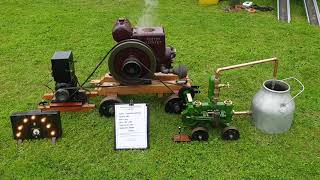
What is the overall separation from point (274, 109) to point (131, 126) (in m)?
2.17

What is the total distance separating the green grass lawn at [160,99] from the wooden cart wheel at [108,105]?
13 centimetres

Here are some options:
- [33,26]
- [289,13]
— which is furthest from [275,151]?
[33,26]

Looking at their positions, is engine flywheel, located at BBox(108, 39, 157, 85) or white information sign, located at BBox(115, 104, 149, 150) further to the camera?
engine flywheel, located at BBox(108, 39, 157, 85)

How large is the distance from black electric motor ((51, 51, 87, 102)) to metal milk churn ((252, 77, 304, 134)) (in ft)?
9.68

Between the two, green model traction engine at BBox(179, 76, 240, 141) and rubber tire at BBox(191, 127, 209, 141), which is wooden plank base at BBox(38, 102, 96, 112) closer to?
green model traction engine at BBox(179, 76, 240, 141)

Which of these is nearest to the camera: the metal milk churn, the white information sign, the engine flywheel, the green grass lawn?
the green grass lawn

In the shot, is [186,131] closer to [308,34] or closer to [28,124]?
[28,124]

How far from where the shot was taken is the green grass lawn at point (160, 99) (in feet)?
17.7

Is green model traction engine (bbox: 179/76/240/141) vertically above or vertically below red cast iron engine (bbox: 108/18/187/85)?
below

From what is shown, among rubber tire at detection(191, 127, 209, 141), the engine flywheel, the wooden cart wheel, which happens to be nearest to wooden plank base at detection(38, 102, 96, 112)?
the wooden cart wheel

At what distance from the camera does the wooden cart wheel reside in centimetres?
642

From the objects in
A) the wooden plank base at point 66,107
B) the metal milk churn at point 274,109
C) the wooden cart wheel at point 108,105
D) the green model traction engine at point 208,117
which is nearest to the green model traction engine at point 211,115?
the green model traction engine at point 208,117

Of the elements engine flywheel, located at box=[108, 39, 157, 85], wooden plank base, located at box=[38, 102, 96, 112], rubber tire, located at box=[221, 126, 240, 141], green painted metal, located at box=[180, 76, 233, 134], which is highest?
engine flywheel, located at box=[108, 39, 157, 85]

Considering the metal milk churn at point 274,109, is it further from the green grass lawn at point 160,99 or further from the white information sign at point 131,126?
the white information sign at point 131,126
